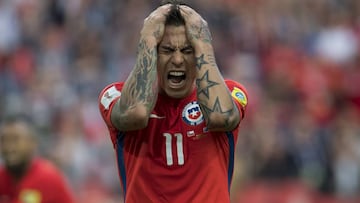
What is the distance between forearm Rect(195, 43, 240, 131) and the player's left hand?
1.6 inches

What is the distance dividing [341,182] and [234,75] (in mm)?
3024

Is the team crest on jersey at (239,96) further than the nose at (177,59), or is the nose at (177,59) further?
the team crest on jersey at (239,96)

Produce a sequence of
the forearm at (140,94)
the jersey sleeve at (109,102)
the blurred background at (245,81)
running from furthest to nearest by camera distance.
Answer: the blurred background at (245,81) → the jersey sleeve at (109,102) → the forearm at (140,94)

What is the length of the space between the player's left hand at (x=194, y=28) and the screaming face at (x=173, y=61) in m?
0.04

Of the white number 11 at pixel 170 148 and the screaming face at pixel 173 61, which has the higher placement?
the screaming face at pixel 173 61

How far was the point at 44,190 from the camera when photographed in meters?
9.12

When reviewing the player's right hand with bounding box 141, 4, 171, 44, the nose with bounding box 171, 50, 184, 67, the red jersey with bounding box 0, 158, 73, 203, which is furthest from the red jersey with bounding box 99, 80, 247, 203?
the red jersey with bounding box 0, 158, 73, 203

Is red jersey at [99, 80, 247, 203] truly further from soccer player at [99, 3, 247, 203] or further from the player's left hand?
the player's left hand

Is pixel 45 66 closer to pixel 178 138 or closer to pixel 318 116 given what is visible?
pixel 318 116

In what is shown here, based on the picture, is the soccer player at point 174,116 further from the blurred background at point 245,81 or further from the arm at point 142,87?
the blurred background at point 245,81

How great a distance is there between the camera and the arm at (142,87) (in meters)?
6.47

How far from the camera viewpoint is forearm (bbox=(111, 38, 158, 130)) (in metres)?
6.47

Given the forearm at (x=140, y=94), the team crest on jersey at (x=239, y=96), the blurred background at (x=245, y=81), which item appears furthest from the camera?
the blurred background at (x=245, y=81)

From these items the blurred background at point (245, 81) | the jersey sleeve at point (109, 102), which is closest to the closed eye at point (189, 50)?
the jersey sleeve at point (109, 102)
